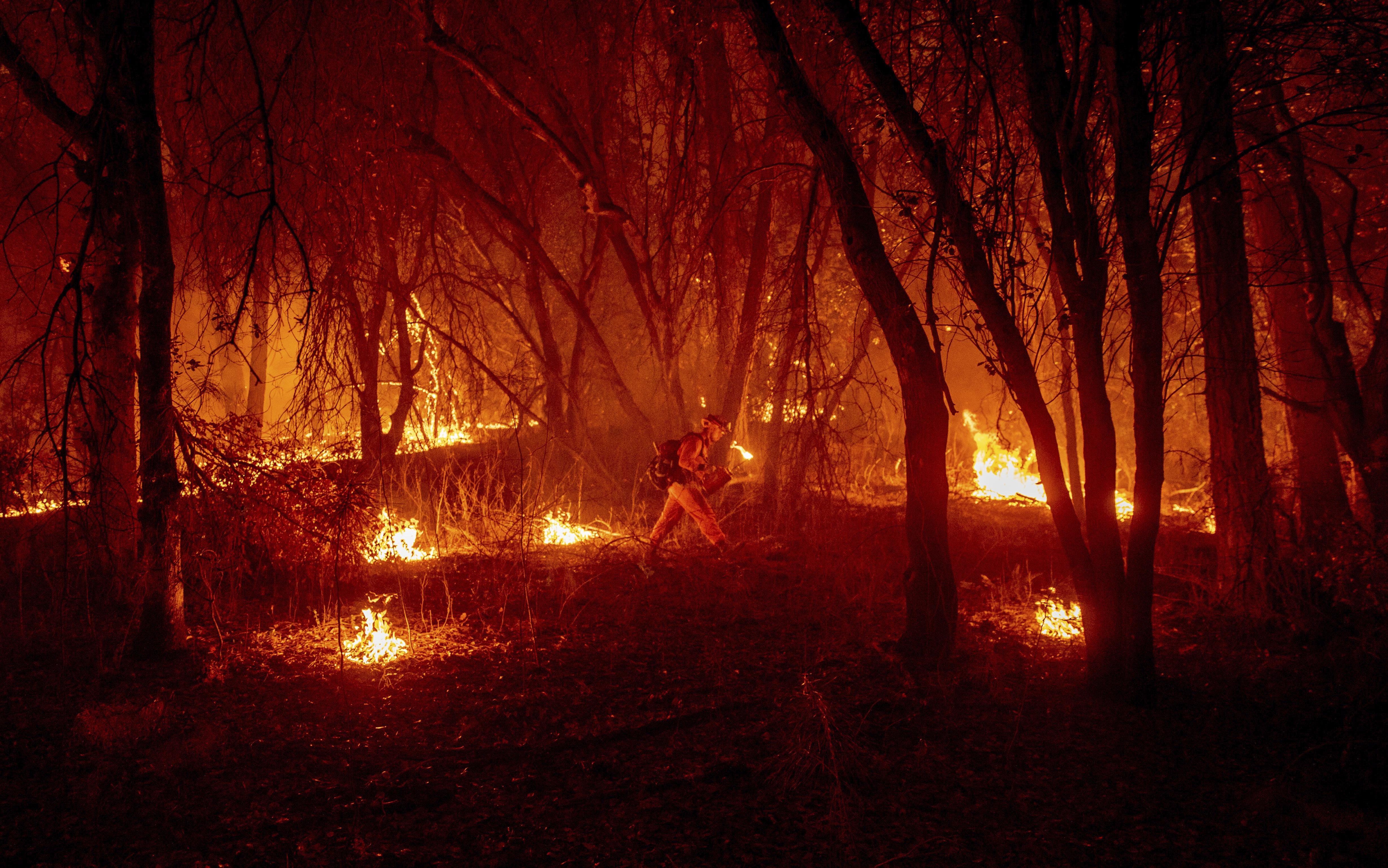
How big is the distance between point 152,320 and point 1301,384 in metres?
9.01

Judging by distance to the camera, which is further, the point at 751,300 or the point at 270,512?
the point at 751,300

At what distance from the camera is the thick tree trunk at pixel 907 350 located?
197 inches

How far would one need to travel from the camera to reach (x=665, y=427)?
11219 mm

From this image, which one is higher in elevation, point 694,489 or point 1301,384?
point 1301,384

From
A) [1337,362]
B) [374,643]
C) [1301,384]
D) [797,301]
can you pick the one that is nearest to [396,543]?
[374,643]

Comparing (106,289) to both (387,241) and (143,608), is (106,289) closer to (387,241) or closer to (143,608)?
(143,608)

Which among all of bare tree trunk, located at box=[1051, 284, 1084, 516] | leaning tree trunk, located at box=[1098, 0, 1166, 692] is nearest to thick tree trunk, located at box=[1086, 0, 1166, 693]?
leaning tree trunk, located at box=[1098, 0, 1166, 692]

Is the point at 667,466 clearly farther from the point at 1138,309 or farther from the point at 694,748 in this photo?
the point at 1138,309

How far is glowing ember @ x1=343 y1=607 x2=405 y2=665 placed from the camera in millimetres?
5602

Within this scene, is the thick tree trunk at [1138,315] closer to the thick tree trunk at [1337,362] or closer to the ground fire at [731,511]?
the ground fire at [731,511]

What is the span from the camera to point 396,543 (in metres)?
8.00

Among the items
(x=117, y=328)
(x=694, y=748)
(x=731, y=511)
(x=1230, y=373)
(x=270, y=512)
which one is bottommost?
(x=694, y=748)

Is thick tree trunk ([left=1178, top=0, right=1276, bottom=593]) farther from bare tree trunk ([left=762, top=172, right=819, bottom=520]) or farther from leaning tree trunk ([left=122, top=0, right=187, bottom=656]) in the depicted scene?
leaning tree trunk ([left=122, top=0, right=187, bottom=656])

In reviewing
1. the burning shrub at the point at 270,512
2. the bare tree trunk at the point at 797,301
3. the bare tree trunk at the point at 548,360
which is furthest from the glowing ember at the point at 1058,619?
the bare tree trunk at the point at 548,360
